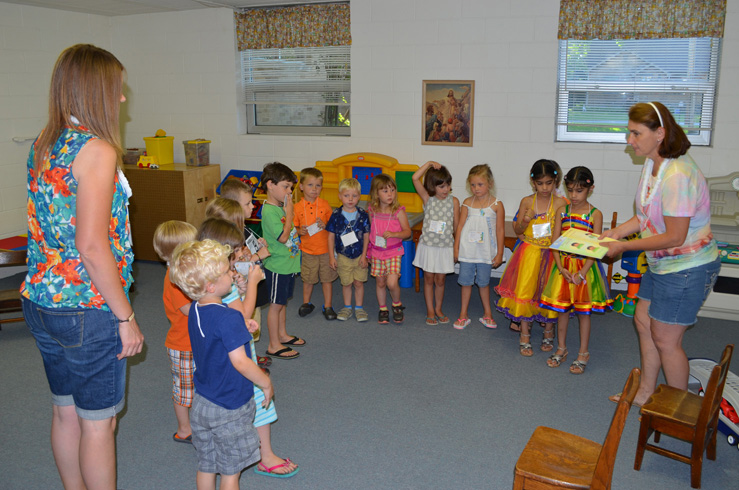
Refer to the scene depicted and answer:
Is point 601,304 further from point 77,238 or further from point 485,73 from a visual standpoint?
point 77,238

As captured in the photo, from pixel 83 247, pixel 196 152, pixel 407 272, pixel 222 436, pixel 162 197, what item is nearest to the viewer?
pixel 83 247

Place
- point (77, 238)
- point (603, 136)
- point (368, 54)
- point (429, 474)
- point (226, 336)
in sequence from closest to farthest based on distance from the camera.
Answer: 1. point (77, 238)
2. point (226, 336)
3. point (429, 474)
4. point (603, 136)
5. point (368, 54)

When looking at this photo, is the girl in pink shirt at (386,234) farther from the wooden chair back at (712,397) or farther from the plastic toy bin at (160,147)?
the plastic toy bin at (160,147)

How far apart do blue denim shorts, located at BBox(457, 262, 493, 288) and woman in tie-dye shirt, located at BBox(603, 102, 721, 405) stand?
54.5 inches

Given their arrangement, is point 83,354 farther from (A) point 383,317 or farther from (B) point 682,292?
(A) point 383,317

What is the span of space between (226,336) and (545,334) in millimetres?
2515

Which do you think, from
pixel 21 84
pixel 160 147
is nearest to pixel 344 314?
pixel 160 147

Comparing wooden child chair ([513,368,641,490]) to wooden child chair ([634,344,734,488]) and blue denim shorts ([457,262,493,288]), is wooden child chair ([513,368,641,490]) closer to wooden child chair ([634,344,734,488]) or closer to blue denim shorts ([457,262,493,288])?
wooden child chair ([634,344,734,488])

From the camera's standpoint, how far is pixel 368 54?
5.40 m

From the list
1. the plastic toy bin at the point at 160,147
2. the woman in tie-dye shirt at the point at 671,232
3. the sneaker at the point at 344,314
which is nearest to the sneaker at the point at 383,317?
the sneaker at the point at 344,314

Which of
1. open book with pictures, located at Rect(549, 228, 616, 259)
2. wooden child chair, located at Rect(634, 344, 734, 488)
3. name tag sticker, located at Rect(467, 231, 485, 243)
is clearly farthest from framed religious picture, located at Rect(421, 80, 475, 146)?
wooden child chair, located at Rect(634, 344, 734, 488)

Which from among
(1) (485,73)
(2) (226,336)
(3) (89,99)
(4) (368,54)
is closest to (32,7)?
(4) (368,54)

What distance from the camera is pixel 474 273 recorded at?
4203 mm

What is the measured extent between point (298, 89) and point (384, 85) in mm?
1008
